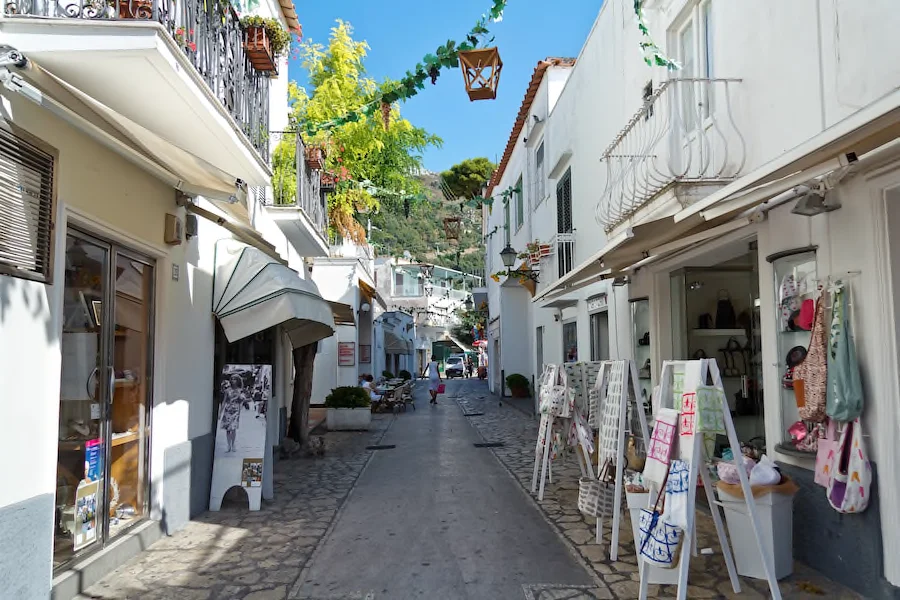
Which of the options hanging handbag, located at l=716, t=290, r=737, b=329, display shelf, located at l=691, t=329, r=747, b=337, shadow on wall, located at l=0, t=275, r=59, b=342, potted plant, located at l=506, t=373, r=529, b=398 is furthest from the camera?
potted plant, located at l=506, t=373, r=529, b=398

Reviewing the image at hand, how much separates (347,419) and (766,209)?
10.9 metres

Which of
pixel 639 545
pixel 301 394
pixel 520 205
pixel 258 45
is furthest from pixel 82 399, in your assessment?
pixel 520 205

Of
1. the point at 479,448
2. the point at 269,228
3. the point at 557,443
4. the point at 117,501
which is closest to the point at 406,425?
the point at 479,448

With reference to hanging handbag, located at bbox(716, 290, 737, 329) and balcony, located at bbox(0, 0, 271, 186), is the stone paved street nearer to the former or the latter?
hanging handbag, located at bbox(716, 290, 737, 329)

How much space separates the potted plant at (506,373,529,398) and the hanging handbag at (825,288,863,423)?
17334mm

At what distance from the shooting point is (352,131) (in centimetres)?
1680

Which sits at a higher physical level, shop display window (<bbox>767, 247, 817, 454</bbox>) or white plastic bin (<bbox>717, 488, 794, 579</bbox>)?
shop display window (<bbox>767, 247, 817, 454</bbox>)

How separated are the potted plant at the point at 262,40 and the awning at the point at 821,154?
547cm

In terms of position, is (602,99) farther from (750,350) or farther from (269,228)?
(269,228)

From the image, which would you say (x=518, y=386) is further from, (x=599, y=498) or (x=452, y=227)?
(x=599, y=498)

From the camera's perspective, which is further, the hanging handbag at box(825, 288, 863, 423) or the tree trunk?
the tree trunk

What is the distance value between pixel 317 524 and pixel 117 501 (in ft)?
6.25

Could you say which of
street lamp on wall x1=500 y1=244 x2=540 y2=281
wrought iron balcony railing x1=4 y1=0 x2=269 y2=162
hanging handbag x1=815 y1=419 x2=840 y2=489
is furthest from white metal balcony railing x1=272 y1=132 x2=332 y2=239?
hanging handbag x1=815 y1=419 x2=840 y2=489

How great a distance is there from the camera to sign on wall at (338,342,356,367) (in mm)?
19609
